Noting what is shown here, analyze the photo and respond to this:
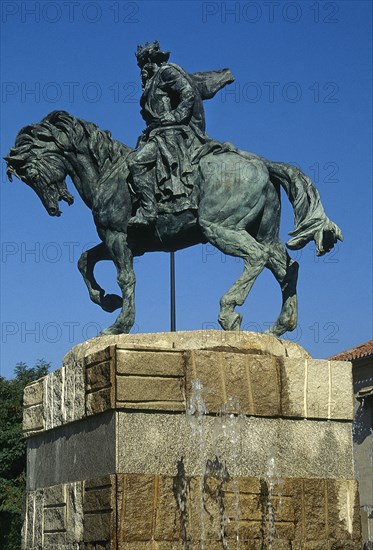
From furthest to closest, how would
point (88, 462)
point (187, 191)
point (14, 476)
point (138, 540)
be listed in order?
point (14, 476), point (187, 191), point (88, 462), point (138, 540)

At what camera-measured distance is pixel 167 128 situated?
11156 millimetres

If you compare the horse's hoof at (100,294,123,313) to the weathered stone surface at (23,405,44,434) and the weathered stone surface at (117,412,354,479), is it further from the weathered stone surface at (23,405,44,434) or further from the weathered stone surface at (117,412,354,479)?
the weathered stone surface at (117,412,354,479)

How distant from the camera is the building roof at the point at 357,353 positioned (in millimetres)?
35156

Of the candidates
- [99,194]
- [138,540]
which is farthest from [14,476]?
[138,540]

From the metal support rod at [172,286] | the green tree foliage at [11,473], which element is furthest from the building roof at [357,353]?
the metal support rod at [172,286]

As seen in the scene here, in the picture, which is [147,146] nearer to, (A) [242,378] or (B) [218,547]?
(A) [242,378]

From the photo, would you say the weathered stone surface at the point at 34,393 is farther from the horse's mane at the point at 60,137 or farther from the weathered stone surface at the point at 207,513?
the horse's mane at the point at 60,137

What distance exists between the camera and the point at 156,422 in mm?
8914

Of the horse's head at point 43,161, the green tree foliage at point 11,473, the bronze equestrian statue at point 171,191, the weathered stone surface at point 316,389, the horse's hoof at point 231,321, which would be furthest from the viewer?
the green tree foliage at point 11,473

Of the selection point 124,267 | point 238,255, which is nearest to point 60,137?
point 124,267

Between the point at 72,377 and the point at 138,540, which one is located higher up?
the point at 72,377

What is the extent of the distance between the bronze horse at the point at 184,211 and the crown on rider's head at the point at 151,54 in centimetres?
106

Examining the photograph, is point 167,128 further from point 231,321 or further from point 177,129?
point 231,321

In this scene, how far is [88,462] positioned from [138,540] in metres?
1.02
